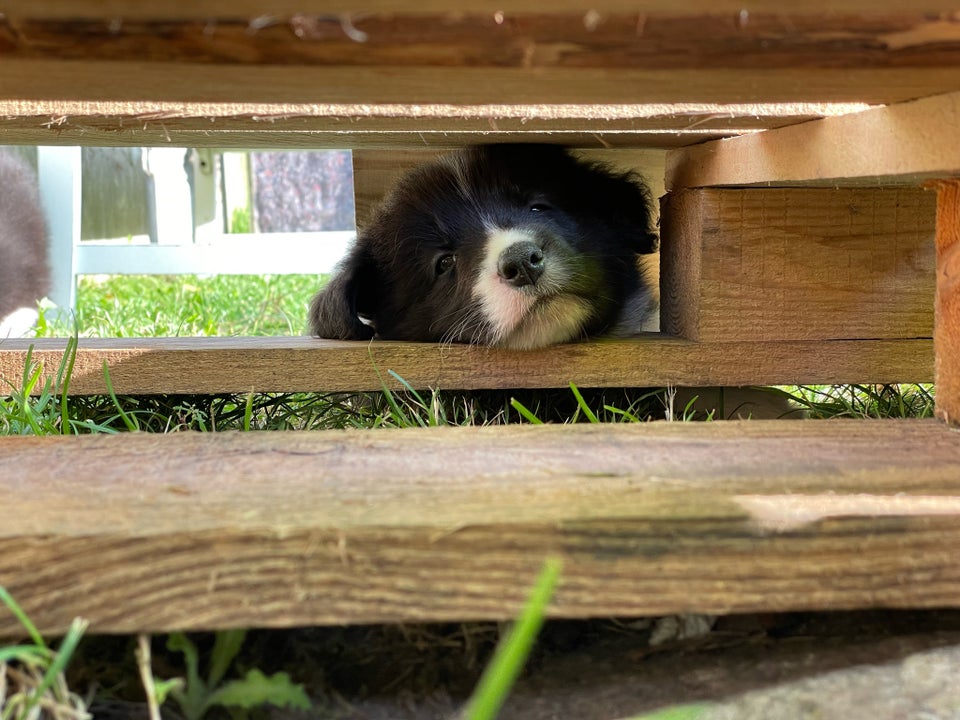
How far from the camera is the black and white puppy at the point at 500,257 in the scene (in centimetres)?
271

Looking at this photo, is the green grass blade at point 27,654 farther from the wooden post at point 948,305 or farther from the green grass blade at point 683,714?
the wooden post at point 948,305

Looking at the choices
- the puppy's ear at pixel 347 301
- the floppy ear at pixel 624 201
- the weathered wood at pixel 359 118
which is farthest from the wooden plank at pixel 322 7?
the floppy ear at pixel 624 201

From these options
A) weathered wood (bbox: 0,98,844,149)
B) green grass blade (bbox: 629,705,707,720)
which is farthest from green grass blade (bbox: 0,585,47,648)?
weathered wood (bbox: 0,98,844,149)

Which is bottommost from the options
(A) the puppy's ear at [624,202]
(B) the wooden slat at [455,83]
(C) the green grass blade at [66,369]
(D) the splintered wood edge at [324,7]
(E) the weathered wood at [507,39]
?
(C) the green grass blade at [66,369]

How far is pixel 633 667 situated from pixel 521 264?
149 centimetres

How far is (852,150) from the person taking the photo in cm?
179

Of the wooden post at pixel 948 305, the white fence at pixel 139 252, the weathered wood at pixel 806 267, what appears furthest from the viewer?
the white fence at pixel 139 252

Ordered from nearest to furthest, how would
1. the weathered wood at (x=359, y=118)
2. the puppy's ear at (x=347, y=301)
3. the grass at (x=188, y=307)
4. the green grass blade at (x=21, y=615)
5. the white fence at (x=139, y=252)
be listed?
the green grass blade at (x=21, y=615) → the weathered wood at (x=359, y=118) → the puppy's ear at (x=347, y=301) → the grass at (x=188, y=307) → the white fence at (x=139, y=252)

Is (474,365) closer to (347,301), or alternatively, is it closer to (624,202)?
(347,301)

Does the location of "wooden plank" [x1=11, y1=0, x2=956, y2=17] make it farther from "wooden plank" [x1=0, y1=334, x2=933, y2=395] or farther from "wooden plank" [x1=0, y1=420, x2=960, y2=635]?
"wooden plank" [x1=0, y1=334, x2=933, y2=395]

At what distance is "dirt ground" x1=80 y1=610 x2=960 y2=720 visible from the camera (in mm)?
1224

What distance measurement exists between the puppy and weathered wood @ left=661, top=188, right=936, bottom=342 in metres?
4.00

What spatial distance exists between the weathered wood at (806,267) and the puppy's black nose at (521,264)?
0.45m

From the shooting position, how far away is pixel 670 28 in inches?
52.0
